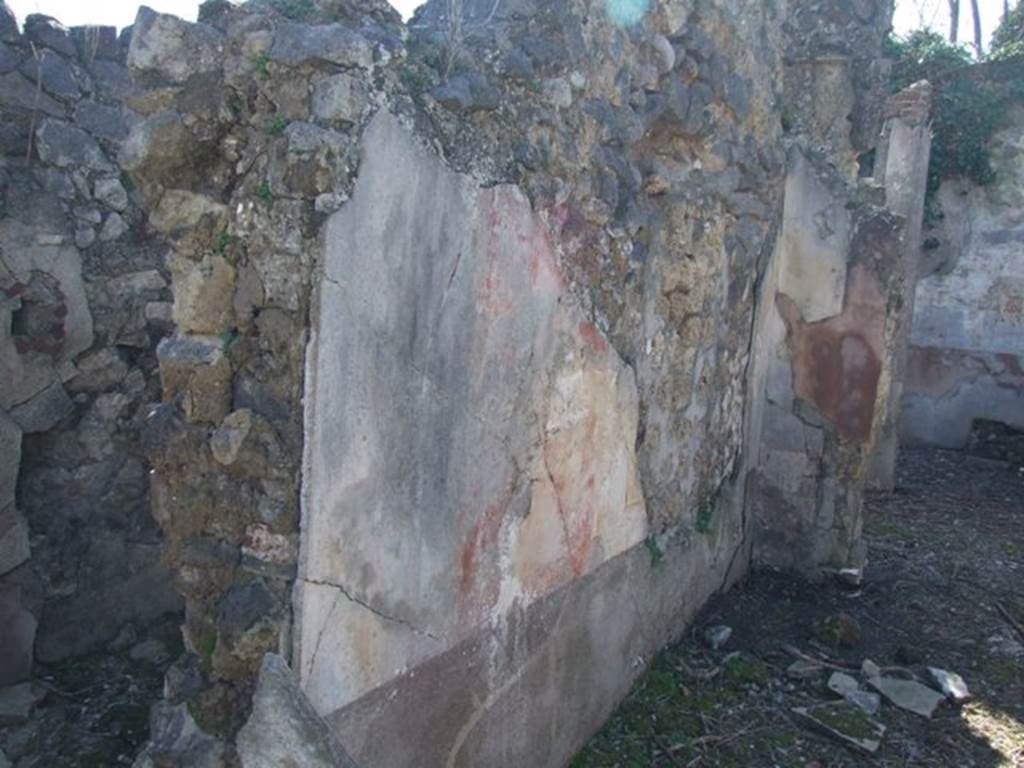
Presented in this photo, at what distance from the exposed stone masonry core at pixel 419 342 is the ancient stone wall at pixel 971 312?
4680 mm

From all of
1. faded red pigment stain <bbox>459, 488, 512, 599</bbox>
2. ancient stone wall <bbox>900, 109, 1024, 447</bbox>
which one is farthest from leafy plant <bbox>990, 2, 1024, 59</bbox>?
faded red pigment stain <bbox>459, 488, 512, 599</bbox>

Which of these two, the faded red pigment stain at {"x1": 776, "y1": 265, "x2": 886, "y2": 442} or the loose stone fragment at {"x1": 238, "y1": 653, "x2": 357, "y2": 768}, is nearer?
the loose stone fragment at {"x1": 238, "y1": 653, "x2": 357, "y2": 768}

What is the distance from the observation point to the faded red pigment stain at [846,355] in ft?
14.3

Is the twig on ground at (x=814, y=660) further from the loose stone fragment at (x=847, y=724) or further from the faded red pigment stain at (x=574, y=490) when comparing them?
the faded red pigment stain at (x=574, y=490)

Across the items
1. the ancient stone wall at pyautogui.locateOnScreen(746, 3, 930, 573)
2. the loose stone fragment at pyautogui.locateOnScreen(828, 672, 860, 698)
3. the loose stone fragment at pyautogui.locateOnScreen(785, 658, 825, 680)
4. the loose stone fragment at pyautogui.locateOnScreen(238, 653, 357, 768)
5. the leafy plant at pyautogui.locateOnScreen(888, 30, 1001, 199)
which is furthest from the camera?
the leafy plant at pyautogui.locateOnScreen(888, 30, 1001, 199)

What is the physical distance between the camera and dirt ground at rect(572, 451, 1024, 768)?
3037mm

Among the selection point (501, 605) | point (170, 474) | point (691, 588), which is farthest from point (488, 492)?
point (691, 588)

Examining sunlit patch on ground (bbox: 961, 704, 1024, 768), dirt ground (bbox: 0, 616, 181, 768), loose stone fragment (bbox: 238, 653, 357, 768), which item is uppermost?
loose stone fragment (bbox: 238, 653, 357, 768)

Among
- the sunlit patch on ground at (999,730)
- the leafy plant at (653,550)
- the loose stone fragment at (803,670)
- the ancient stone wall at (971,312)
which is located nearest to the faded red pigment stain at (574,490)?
the leafy plant at (653,550)

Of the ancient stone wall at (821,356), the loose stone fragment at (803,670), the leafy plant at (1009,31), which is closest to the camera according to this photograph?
the loose stone fragment at (803,670)

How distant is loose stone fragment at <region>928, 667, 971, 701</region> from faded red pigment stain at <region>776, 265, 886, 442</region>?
115cm

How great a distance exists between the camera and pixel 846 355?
174 inches

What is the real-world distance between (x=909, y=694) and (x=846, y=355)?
5.27 feet

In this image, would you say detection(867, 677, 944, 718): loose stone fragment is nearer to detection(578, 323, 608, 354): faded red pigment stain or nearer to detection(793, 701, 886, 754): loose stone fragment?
detection(793, 701, 886, 754): loose stone fragment
